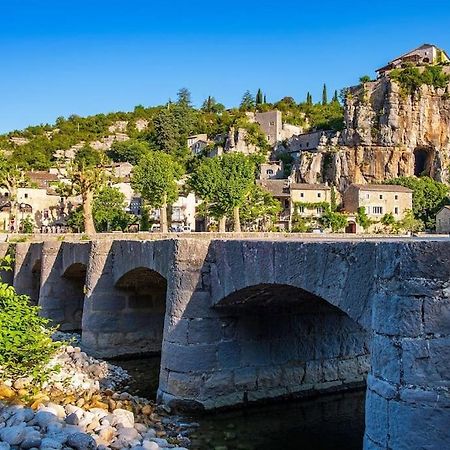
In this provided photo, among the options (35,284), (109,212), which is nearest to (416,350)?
(35,284)

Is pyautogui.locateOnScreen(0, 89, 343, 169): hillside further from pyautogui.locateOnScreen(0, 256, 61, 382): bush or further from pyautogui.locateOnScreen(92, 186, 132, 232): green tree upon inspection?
pyautogui.locateOnScreen(0, 256, 61, 382): bush

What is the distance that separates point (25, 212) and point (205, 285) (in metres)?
73.1

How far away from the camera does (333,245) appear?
30.6 ft

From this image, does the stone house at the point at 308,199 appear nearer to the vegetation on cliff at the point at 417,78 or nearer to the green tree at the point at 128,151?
the vegetation on cliff at the point at 417,78

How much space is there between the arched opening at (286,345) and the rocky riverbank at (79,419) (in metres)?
2.11

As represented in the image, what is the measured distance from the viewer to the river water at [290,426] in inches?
475

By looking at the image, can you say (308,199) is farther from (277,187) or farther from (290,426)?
(290,426)

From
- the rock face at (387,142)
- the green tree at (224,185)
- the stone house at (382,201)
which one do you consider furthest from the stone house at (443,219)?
the green tree at (224,185)

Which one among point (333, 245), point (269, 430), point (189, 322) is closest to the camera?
point (333, 245)

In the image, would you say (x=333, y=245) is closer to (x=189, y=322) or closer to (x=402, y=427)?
(x=402, y=427)

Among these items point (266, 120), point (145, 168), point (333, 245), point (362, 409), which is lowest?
point (362, 409)

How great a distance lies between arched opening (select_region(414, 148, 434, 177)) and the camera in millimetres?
101250

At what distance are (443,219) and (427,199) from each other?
11115mm

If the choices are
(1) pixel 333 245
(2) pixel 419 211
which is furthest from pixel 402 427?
(2) pixel 419 211
